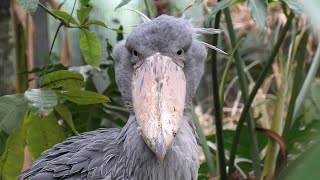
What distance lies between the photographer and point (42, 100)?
2.85ft

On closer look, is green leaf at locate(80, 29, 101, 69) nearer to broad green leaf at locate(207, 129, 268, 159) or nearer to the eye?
the eye

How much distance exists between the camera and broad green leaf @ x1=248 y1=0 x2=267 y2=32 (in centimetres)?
90

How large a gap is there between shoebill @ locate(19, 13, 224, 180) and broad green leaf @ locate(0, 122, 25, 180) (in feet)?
0.14

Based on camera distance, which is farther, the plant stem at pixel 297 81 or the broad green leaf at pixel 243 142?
the broad green leaf at pixel 243 142

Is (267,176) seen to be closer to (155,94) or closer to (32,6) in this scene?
(155,94)

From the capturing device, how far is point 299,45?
149 centimetres

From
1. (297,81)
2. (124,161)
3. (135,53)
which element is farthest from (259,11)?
(297,81)

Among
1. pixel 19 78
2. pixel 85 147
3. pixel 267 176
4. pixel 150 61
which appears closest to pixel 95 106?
pixel 19 78

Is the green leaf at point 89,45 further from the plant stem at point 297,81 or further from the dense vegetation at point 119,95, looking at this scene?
the plant stem at point 297,81

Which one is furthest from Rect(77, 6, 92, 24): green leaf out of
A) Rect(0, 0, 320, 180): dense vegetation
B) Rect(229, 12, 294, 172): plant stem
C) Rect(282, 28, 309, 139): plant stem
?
Rect(282, 28, 309, 139): plant stem

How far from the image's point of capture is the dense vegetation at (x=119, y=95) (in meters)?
0.92

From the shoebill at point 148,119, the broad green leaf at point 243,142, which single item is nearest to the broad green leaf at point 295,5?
the shoebill at point 148,119

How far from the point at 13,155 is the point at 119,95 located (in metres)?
0.70

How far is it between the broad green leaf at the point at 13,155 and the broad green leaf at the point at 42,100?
12cm
